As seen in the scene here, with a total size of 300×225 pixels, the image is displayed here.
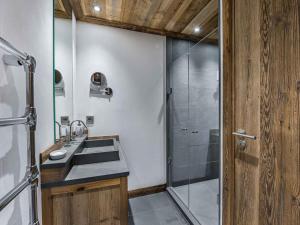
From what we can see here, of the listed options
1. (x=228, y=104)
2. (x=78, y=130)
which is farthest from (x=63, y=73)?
(x=228, y=104)

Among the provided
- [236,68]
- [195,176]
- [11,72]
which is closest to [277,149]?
[236,68]

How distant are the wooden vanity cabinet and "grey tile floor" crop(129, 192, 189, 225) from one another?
2.84ft

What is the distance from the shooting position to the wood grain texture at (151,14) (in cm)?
183

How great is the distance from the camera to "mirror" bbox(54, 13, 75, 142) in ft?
4.87

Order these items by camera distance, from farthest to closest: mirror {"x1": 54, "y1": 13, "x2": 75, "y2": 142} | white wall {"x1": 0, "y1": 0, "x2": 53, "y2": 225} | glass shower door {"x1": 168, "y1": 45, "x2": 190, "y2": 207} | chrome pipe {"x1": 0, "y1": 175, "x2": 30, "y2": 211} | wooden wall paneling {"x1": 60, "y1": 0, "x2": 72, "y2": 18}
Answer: glass shower door {"x1": 168, "y1": 45, "x2": 190, "y2": 207}
wooden wall paneling {"x1": 60, "y1": 0, "x2": 72, "y2": 18}
mirror {"x1": 54, "y1": 13, "x2": 75, "y2": 142}
white wall {"x1": 0, "y1": 0, "x2": 53, "y2": 225}
chrome pipe {"x1": 0, "y1": 175, "x2": 30, "y2": 211}

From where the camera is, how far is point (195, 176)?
229cm

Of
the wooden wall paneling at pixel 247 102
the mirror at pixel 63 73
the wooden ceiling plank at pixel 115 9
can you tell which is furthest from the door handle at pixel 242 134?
the wooden ceiling plank at pixel 115 9

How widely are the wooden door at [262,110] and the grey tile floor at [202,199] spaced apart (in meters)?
0.67

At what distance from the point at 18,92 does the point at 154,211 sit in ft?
6.51

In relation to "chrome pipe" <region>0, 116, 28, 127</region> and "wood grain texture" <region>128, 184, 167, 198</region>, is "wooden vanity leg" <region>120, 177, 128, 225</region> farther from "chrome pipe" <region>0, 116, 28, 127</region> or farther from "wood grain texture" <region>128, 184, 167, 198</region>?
"wood grain texture" <region>128, 184, 167, 198</region>

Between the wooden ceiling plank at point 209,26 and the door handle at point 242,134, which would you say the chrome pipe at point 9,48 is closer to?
the door handle at point 242,134

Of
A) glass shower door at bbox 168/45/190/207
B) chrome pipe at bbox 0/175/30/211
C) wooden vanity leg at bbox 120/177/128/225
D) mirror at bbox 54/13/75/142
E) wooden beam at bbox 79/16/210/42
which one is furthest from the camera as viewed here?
glass shower door at bbox 168/45/190/207

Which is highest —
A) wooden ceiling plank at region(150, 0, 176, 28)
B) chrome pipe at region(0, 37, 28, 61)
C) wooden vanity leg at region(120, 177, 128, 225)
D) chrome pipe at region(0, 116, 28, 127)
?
wooden ceiling plank at region(150, 0, 176, 28)

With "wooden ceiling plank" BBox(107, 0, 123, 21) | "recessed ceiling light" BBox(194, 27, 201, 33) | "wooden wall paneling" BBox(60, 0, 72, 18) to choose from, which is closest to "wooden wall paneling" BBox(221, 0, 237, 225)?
"recessed ceiling light" BBox(194, 27, 201, 33)
